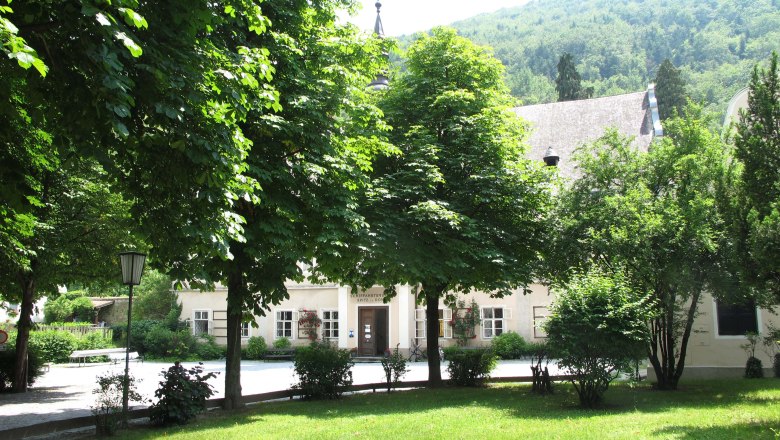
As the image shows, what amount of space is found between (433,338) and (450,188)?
4651 millimetres

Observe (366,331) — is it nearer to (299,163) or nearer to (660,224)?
(660,224)

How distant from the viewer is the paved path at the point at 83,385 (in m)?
15.3

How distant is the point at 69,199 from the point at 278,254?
7030mm

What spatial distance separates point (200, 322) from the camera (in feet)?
133

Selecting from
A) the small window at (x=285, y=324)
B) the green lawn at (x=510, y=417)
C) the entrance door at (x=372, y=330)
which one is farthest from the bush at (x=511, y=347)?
the green lawn at (x=510, y=417)

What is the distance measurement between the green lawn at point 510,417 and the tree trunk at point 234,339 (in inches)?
18.7

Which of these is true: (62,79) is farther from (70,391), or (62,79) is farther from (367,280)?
(70,391)

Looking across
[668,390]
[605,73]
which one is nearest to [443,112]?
[668,390]

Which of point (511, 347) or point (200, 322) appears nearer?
point (511, 347)

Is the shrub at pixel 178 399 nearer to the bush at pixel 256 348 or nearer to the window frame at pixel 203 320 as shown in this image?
the bush at pixel 256 348

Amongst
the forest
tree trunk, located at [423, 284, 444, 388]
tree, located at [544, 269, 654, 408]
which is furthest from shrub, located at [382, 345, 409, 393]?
the forest

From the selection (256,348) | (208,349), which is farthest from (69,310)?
(256,348)

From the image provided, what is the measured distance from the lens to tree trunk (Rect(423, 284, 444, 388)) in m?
19.3

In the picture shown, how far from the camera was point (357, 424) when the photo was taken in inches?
483
